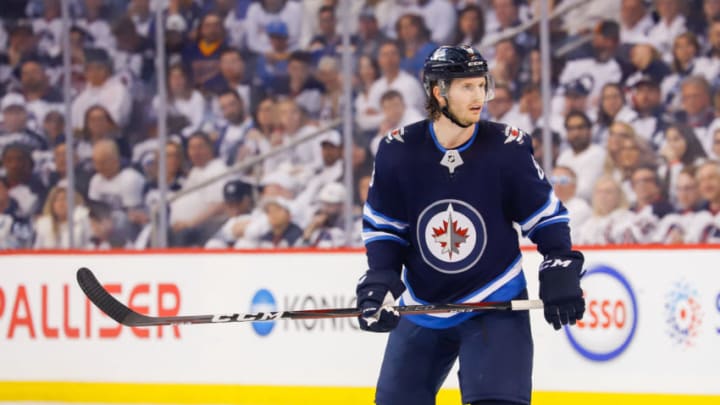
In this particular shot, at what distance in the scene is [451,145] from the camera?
2.97m

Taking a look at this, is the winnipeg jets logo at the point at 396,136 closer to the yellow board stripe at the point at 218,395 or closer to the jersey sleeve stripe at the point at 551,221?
the jersey sleeve stripe at the point at 551,221

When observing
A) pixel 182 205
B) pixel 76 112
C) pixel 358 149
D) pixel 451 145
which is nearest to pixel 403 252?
pixel 451 145

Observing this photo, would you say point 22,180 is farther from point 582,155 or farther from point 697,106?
point 697,106

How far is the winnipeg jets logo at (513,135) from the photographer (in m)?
2.97

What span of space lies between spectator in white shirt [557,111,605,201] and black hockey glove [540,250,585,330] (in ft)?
12.1

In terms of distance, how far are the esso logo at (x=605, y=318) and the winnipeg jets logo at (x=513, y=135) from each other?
2115 mm

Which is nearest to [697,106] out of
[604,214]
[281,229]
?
[604,214]

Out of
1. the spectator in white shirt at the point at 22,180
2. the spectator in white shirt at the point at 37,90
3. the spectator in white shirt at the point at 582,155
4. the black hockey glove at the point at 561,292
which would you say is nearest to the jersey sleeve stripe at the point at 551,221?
the black hockey glove at the point at 561,292

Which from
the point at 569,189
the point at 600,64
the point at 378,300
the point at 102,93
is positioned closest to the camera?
the point at 378,300

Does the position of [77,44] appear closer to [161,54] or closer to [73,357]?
[161,54]

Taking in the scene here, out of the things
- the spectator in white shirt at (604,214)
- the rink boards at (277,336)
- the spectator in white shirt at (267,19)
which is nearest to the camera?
the rink boards at (277,336)

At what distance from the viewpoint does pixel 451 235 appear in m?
2.95

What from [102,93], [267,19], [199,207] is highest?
[267,19]

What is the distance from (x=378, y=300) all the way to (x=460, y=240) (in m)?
0.25
